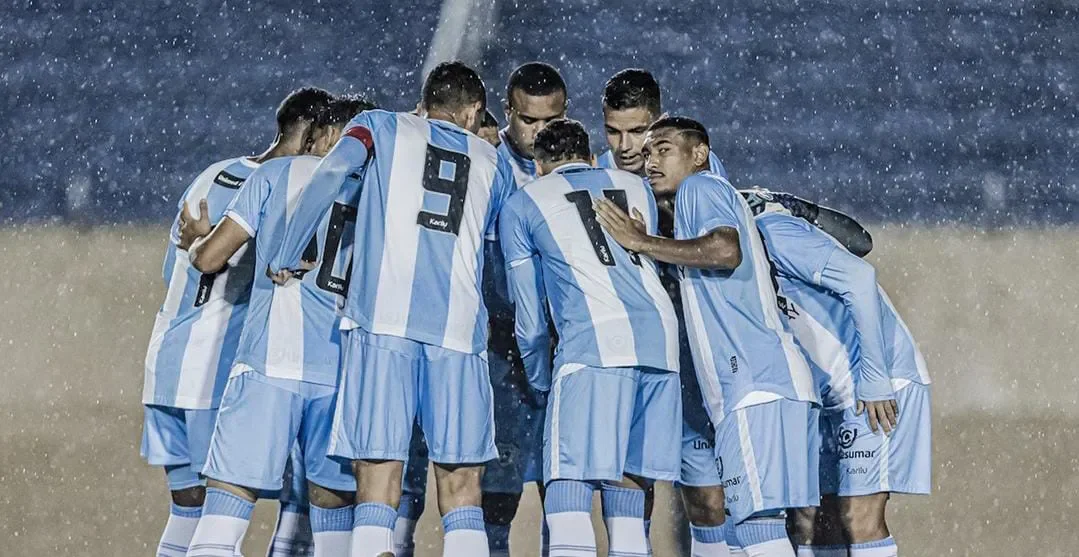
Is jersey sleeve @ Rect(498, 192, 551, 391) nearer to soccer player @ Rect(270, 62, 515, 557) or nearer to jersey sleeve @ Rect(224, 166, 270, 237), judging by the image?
soccer player @ Rect(270, 62, 515, 557)

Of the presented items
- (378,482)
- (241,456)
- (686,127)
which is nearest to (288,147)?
(241,456)

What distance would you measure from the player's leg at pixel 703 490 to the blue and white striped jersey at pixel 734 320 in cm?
51

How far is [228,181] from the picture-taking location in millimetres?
4457

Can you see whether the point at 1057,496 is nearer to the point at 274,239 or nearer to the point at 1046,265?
the point at 1046,265

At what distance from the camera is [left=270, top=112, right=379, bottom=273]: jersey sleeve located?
12.8ft

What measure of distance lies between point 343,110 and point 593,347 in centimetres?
131

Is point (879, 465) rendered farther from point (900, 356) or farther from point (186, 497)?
point (186, 497)

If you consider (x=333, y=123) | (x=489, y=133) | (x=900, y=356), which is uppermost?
(x=489, y=133)

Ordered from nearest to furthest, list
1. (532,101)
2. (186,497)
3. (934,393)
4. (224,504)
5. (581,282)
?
(224,504), (581,282), (186,497), (532,101), (934,393)

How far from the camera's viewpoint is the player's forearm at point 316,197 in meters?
3.91

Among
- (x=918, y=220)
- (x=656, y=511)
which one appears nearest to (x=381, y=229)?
(x=656, y=511)

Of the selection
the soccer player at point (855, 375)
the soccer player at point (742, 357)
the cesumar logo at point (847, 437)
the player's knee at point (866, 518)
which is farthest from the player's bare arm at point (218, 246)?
the player's knee at point (866, 518)

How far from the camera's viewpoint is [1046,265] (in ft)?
22.8

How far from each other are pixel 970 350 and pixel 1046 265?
655mm
